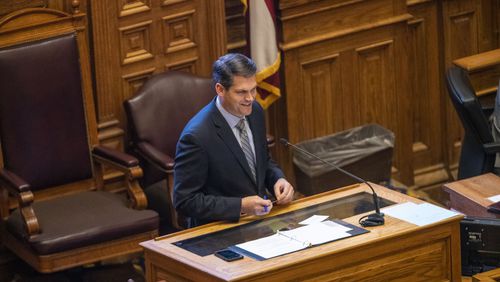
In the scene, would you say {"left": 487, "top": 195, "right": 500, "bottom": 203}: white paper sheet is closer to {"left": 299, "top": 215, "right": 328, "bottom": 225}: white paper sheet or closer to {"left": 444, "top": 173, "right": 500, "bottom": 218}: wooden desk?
{"left": 444, "top": 173, "right": 500, "bottom": 218}: wooden desk

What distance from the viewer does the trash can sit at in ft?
21.4

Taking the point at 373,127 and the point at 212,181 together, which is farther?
the point at 373,127

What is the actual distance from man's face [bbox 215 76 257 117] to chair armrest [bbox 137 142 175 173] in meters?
0.98

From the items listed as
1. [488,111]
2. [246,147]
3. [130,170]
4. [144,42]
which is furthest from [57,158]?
[488,111]

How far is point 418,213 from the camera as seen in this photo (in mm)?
4586

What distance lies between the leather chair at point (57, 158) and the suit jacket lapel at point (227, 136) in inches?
36.6

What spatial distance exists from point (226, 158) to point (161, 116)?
Result: 135cm

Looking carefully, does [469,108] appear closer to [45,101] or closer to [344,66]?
[344,66]

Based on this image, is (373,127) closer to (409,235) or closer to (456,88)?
(456,88)

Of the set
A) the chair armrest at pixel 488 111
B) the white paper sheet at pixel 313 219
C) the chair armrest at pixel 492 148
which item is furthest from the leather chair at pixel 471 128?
the white paper sheet at pixel 313 219

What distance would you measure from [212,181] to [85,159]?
1.33 m

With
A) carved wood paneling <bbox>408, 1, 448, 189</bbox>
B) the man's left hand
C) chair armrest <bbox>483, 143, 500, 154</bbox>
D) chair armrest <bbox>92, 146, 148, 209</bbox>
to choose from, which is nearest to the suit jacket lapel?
the man's left hand

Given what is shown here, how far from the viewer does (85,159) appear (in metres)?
5.93

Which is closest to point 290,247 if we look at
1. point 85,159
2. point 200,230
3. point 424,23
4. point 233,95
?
point 200,230
